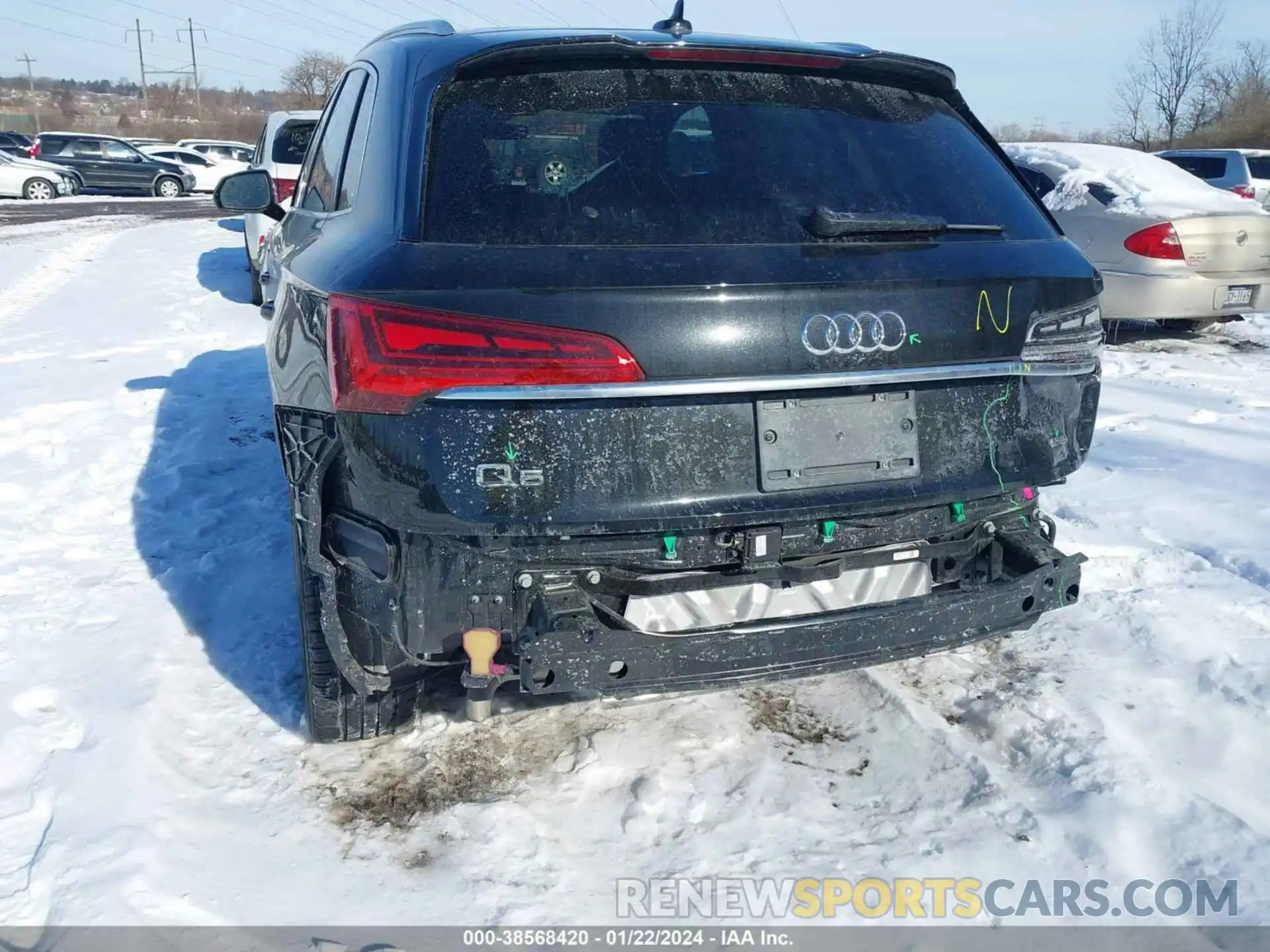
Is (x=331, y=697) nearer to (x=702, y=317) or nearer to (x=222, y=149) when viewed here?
(x=702, y=317)

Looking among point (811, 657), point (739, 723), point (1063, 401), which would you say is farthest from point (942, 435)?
point (739, 723)

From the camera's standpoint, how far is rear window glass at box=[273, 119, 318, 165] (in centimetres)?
1049

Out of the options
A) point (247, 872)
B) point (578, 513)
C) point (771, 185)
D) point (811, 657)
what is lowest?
point (247, 872)

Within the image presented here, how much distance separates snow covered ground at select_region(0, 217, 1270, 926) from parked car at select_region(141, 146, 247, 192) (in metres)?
30.4

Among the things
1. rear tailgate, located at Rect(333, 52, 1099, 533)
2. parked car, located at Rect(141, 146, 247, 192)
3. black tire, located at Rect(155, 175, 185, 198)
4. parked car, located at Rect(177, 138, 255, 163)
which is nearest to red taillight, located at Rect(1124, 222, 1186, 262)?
rear tailgate, located at Rect(333, 52, 1099, 533)

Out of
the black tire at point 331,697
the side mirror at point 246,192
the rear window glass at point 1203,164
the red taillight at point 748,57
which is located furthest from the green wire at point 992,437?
the rear window glass at point 1203,164

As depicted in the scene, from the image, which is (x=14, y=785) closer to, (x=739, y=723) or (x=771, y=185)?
(x=739, y=723)

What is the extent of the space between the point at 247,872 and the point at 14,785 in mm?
778

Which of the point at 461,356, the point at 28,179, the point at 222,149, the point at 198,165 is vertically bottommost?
the point at 28,179

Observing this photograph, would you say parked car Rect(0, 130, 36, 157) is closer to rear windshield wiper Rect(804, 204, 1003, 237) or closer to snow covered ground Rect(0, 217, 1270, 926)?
snow covered ground Rect(0, 217, 1270, 926)

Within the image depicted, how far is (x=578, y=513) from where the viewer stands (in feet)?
7.09

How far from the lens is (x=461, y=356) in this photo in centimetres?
208
